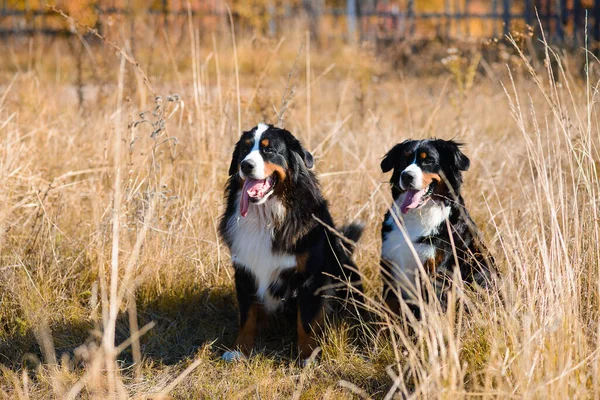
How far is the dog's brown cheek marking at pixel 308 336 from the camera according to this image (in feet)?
12.3

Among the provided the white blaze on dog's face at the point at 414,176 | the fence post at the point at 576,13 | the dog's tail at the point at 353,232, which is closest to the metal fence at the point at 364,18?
the fence post at the point at 576,13

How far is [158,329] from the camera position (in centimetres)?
400

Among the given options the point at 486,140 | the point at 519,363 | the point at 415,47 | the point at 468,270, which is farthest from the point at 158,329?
the point at 415,47

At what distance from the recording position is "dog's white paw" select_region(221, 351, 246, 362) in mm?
3693

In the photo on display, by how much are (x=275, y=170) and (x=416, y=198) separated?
72 centimetres

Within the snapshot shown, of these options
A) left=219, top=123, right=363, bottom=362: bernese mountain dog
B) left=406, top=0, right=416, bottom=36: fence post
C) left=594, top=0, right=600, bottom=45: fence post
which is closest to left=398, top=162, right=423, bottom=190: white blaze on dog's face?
left=219, top=123, right=363, bottom=362: bernese mountain dog

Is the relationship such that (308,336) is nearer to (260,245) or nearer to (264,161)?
(260,245)

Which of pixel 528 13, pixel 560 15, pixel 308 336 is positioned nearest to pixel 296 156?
pixel 308 336

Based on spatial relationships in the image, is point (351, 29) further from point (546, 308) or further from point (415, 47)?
point (546, 308)

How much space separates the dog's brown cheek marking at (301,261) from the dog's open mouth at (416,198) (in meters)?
0.55

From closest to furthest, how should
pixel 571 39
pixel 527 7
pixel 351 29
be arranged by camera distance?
pixel 571 39 → pixel 527 7 → pixel 351 29

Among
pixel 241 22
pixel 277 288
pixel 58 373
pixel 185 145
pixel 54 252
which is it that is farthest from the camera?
pixel 241 22

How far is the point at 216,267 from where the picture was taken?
445 centimetres

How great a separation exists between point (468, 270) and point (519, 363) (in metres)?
1.20
